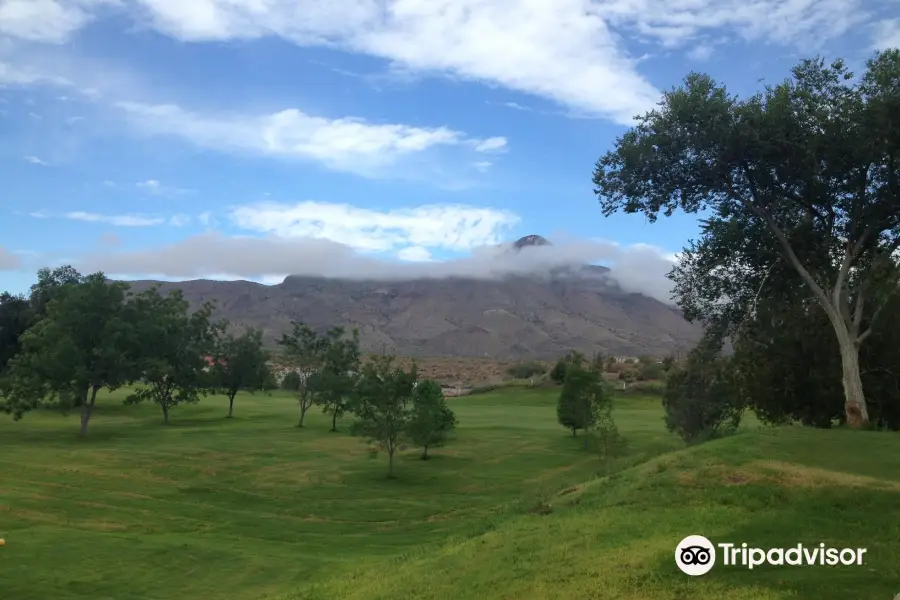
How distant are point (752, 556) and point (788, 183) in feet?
56.8

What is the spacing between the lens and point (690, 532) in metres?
11.8

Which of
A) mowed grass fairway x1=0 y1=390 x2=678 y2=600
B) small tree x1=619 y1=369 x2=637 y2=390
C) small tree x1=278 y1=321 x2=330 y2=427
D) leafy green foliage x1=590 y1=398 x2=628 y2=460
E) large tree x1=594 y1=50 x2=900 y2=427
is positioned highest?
large tree x1=594 y1=50 x2=900 y2=427

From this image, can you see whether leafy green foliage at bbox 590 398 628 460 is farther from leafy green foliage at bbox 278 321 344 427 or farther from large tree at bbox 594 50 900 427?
leafy green foliage at bbox 278 321 344 427

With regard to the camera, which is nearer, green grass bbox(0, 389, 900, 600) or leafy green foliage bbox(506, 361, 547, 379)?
green grass bbox(0, 389, 900, 600)

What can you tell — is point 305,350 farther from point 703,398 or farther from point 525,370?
point 525,370

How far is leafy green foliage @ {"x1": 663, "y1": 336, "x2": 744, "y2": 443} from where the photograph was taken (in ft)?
101

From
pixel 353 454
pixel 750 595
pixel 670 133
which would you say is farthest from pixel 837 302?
pixel 353 454

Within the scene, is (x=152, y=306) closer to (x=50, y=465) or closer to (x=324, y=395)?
(x=324, y=395)

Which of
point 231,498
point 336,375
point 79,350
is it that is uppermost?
point 79,350

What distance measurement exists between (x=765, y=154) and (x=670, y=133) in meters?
2.92

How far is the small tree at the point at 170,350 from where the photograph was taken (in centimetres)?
5578

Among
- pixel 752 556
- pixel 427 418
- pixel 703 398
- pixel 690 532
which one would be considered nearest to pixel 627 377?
pixel 427 418

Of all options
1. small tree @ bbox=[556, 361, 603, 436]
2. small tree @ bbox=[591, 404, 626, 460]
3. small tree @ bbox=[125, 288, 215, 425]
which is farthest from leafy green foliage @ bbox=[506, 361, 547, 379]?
small tree @ bbox=[591, 404, 626, 460]

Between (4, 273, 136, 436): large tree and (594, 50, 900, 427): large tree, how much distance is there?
40.1m
